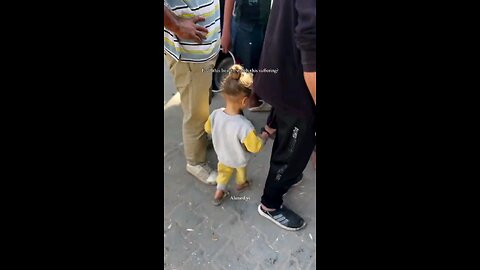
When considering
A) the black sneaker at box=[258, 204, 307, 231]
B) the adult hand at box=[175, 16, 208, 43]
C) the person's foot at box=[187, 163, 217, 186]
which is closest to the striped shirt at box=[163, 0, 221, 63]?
the adult hand at box=[175, 16, 208, 43]

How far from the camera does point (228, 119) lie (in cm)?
162

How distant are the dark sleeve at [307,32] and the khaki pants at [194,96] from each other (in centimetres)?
59

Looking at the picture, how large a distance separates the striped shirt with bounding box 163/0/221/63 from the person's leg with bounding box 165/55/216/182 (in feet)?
0.16

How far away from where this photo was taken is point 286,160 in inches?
60.4

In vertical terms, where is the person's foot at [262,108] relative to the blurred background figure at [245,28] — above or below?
below

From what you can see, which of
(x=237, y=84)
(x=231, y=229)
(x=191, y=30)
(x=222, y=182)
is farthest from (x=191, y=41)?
(x=231, y=229)

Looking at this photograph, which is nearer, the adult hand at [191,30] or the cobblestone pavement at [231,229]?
the adult hand at [191,30]

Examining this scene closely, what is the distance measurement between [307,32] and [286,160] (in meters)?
0.62

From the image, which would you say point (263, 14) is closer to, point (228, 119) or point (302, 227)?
point (228, 119)

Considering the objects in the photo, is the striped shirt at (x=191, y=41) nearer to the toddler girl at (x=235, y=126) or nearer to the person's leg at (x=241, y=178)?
the toddler girl at (x=235, y=126)

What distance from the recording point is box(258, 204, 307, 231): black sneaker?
5.92 feet

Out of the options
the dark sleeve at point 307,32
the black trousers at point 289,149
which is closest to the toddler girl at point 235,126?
the black trousers at point 289,149

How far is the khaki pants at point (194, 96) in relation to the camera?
5.24ft

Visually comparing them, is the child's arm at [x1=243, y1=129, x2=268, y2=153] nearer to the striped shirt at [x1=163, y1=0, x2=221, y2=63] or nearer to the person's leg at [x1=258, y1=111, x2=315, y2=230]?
the person's leg at [x1=258, y1=111, x2=315, y2=230]
